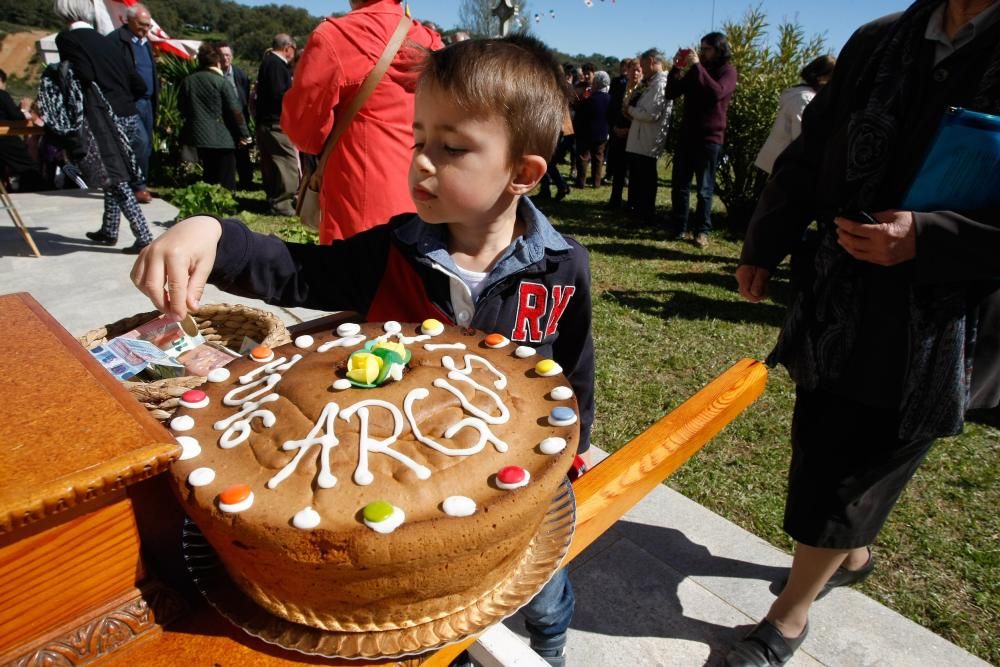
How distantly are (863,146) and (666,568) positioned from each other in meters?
1.68

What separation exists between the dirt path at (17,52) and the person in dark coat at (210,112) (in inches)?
1054

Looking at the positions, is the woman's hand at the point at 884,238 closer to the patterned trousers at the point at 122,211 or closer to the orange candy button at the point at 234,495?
the orange candy button at the point at 234,495

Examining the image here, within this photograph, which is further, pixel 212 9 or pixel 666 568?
pixel 212 9

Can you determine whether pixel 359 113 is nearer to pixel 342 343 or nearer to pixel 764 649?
pixel 342 343

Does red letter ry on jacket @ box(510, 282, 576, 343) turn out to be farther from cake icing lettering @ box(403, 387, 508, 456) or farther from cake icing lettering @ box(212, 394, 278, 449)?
cake icing lettering @ box(212, 394, 278, 449)

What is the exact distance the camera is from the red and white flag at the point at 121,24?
5095mm

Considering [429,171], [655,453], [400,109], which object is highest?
[400,109]

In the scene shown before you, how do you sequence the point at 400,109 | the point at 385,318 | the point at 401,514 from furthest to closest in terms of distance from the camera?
1. the point at 400,109
2. the point at 385,318
3. the point at 401,514

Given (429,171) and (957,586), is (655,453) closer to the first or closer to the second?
(429,171)

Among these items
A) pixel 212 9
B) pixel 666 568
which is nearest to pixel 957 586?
pixel 666 568

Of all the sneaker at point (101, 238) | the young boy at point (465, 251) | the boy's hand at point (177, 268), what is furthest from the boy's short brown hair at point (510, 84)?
the sneaker at point (101, 238)

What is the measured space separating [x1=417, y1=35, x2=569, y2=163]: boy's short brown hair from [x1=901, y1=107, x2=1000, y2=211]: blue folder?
78 centimetres

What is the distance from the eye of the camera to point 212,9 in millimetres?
44188

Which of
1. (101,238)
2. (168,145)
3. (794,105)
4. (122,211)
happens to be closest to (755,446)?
(794,105)
